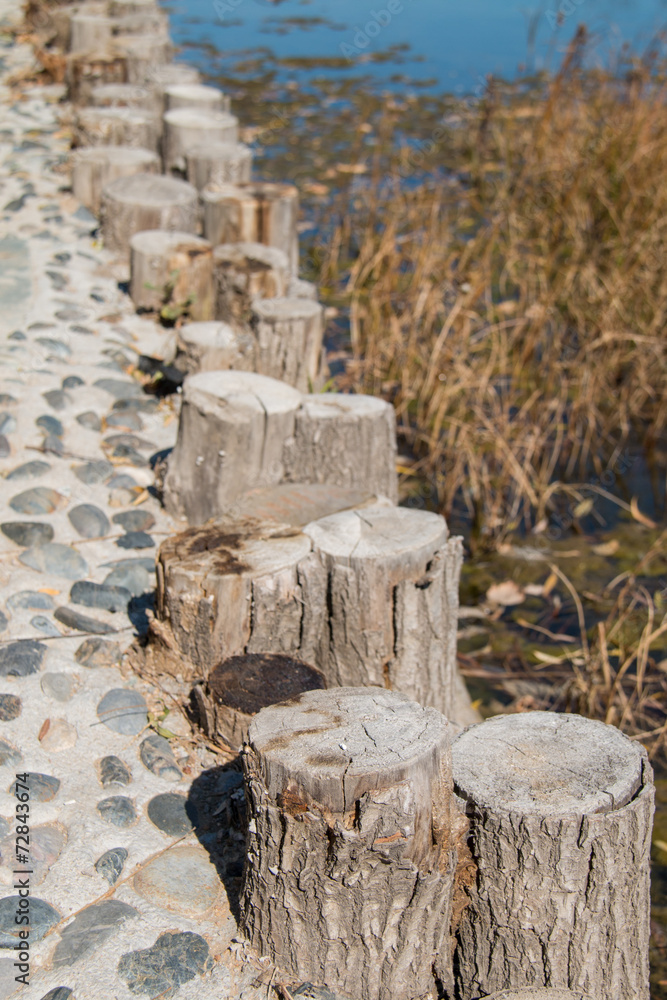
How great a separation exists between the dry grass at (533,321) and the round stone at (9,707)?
2.25 metres

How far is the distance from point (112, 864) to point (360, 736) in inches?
25.7

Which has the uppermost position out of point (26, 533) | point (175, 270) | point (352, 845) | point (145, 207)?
point (145, 207)

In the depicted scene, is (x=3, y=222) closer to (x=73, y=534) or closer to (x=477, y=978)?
(x=73, y=534)

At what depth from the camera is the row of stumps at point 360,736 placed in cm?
167

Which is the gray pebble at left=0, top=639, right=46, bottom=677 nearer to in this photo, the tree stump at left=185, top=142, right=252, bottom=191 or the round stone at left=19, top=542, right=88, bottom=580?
the round stone at left=19, top=542, right=88, bottom=580

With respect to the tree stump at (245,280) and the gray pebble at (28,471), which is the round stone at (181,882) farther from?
the tree stump at (245,280)

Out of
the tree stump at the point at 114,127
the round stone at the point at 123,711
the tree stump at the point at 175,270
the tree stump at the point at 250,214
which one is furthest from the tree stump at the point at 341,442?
the tree stump at the point at 114,127

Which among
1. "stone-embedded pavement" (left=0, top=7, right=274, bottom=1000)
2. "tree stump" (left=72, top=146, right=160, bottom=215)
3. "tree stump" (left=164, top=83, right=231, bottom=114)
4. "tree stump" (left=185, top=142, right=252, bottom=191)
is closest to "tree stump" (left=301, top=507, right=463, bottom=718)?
"stone-embedded pavement" (left=0, top=7, right=274, bottom=1000)

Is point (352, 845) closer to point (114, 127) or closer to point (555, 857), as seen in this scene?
point (555, 857)

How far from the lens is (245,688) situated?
7.06 ft

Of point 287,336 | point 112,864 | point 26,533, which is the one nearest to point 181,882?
point 112,864

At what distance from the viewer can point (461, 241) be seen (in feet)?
21.3

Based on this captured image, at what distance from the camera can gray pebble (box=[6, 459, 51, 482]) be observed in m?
3.21

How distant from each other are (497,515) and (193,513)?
161 cm
